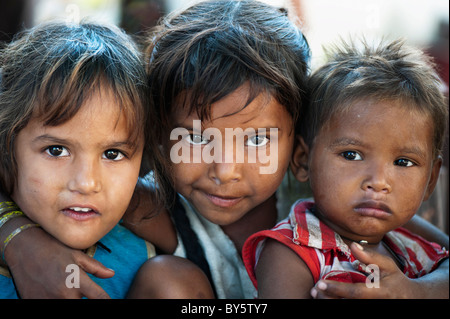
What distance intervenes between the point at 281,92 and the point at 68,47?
69cm

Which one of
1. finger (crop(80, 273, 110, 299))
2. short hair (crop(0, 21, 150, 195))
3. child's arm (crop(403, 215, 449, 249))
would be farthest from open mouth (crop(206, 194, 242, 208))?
child's arm (crop(403, 215, 449, 249))

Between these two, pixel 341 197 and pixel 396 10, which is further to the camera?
pixel 396 10

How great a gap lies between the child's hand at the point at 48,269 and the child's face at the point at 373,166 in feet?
2.43

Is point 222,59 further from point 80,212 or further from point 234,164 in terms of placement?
point 80,212

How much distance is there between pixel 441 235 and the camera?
210 cm

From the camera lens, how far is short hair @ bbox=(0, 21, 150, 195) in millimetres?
1472

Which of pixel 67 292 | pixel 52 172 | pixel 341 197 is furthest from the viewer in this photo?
pixel 341 197

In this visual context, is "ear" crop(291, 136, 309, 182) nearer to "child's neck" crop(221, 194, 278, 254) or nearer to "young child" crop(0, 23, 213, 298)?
"child's neck" crop(221, 194, 278, 254)

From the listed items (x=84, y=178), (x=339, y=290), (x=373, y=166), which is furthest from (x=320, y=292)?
(x=84, y=178)

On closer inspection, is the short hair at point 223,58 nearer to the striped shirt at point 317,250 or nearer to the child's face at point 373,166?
the child's face at point 373,166

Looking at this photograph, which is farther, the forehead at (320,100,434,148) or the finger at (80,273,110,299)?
the forehead at (320,100,434,148)

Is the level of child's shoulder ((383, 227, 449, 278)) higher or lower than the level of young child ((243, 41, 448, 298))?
lower
